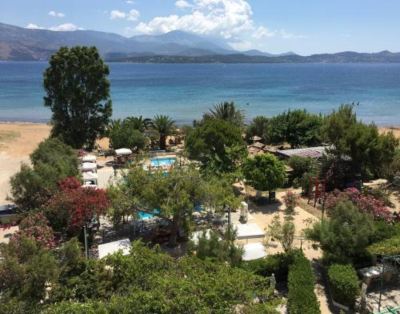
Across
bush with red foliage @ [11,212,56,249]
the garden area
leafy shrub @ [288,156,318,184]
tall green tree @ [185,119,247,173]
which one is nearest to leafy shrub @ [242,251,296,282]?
the garden area

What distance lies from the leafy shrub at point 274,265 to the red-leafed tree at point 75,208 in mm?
6140

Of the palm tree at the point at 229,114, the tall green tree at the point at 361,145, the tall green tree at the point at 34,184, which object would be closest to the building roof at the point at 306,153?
the tall green tree at the point at 361,145

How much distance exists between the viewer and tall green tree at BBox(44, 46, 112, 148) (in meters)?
31.4

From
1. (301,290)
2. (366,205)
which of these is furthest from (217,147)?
(301,290)

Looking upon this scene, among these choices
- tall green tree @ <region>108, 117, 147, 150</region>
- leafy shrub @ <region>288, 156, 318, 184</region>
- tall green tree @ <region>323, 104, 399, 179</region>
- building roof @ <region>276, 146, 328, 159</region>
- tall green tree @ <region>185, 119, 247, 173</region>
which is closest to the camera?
tall green tree @ <region>185, 119, 247, 173</region>

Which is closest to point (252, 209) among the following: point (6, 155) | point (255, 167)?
point (255, 167)

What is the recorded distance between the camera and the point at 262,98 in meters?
89.5

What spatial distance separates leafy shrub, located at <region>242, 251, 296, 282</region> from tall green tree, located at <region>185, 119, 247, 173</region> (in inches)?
355

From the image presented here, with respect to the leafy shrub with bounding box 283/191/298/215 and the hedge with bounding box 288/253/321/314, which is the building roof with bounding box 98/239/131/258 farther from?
the leafy shrub with bounding box 283/191/298/215

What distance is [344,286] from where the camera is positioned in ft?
40.4

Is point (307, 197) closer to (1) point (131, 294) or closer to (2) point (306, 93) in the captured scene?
(1) point (131, 294)

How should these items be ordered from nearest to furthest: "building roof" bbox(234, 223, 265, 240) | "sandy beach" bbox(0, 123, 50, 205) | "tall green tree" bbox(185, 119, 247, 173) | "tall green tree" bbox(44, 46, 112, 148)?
"building roof" bbox(234, 223, 265, 240)
"tall green tree" bbox(185, 119, 247, 173)
"sandy beach" bbox(0, 123, 50, 205)
"tall green tree" bbox(44, 46, 112, 148)

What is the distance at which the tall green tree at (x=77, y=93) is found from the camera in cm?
3138

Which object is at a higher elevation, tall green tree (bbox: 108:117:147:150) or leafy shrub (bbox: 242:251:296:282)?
tall green tree (bbox: 108:117:147:150)
